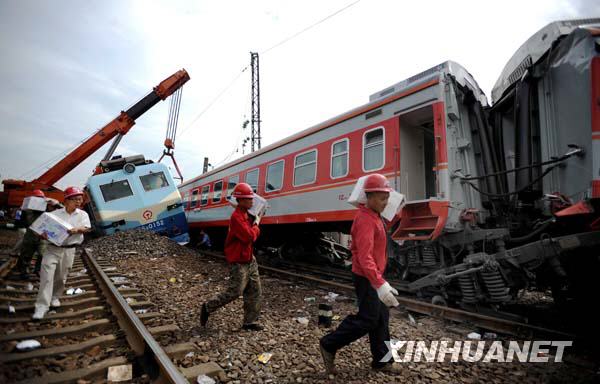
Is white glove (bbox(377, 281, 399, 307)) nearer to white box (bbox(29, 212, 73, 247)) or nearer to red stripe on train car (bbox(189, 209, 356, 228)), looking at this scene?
red stripe on train car (bbox(189, 209, 356, 228))

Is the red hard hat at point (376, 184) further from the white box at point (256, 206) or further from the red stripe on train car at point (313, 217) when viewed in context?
the red stripe on train car at point (313, 217)

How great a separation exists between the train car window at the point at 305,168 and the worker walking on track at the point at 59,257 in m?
4.60

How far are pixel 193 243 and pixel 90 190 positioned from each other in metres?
6.08

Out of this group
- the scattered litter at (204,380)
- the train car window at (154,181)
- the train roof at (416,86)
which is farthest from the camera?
the train car window at (154,181)

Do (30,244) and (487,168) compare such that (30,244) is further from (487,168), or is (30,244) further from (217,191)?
(487,168)

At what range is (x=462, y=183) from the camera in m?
5.05

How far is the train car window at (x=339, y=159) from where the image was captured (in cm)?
655

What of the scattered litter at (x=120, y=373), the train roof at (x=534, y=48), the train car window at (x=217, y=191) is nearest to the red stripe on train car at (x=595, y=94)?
the train roof at (x=534, y=48)

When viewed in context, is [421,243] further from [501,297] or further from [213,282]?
[213,282]

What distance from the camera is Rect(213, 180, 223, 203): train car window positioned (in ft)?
39.2

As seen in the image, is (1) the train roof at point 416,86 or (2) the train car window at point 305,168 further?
(2) the train car window at point 305,168

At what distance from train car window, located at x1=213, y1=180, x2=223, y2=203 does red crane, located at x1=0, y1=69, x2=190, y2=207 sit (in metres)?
5.82

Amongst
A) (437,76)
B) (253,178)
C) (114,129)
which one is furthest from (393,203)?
(114,129)

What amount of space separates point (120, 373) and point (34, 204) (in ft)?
19.1
